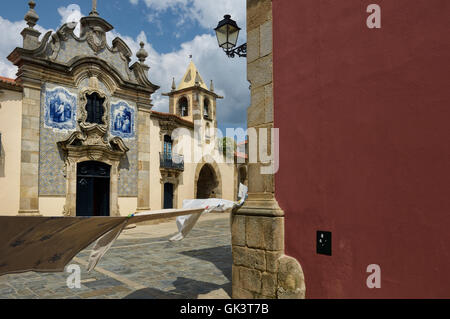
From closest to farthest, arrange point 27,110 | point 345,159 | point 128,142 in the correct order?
point 345,159 → point 27,110 → point 128,142

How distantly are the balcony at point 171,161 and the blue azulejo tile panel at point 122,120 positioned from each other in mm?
2174

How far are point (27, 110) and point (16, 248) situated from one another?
11.5 meters

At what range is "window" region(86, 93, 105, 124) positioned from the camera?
14109 mm

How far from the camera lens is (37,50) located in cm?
1238

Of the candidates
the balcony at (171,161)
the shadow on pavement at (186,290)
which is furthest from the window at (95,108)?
the shadow on pavement at (186,290)

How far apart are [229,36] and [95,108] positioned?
9.58 m

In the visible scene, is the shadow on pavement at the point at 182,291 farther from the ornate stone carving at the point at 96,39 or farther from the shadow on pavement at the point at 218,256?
the ornate stone carving at the point at 96,39

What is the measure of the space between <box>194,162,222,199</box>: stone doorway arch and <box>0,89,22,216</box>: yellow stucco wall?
37.7 feet

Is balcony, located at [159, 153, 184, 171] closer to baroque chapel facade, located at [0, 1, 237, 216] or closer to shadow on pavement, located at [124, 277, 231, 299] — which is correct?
baroque chapel facade, located at [0, 1, 237, 216]

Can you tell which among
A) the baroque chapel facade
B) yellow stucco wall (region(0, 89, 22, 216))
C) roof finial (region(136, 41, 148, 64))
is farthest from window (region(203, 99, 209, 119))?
yellow stucco wall (region(0, 89, 22, 216))
